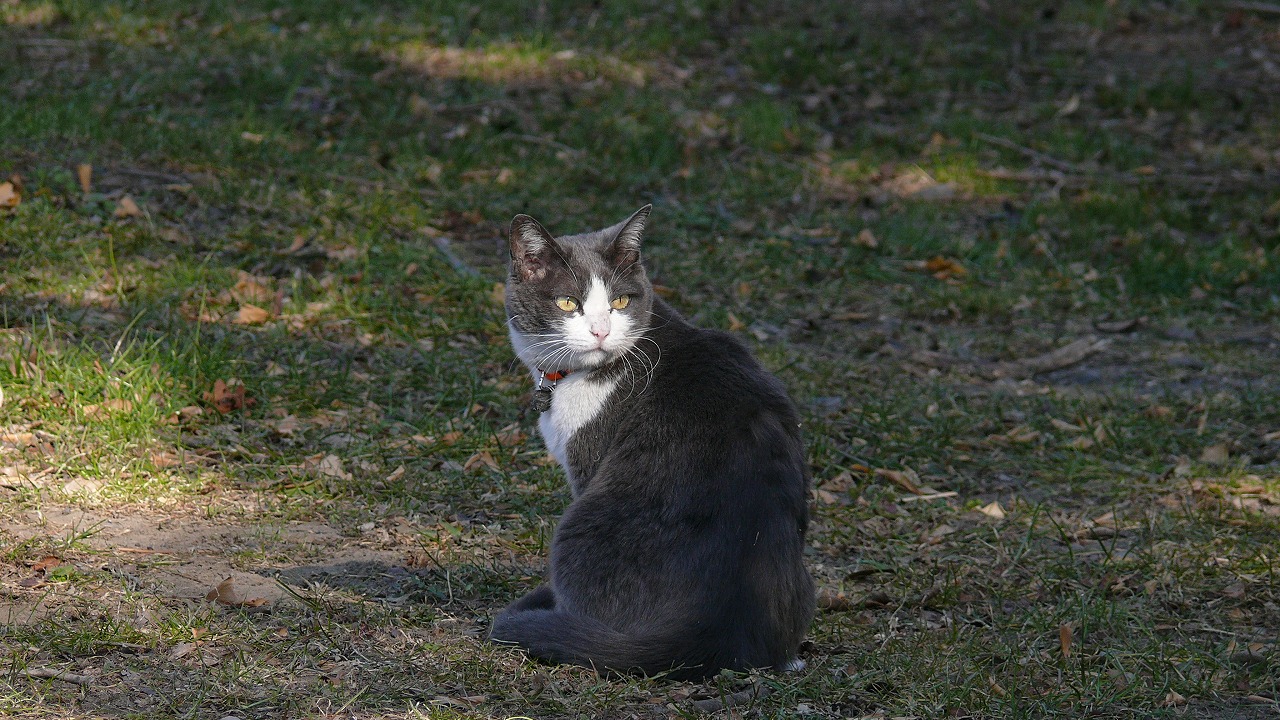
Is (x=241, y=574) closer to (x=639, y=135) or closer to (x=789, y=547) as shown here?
(x=789, y=547)

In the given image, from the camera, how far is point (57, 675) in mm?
2723

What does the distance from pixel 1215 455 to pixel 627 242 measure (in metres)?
2.74

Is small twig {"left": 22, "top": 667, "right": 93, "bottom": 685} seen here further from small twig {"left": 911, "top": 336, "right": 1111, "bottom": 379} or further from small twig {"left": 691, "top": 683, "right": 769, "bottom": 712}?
small twig {"left": 911, "top": 336, "right": 1111, "bottom": 379}

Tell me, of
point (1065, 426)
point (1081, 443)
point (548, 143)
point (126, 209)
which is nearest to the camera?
point (1081, 443)

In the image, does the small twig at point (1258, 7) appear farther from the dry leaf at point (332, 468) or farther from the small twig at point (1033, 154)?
the dry leaf at point (332, 468)

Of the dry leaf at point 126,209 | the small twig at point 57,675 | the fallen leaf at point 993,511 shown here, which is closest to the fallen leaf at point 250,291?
the dry leaf at point 126,209

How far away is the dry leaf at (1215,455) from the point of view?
4703 millimetres

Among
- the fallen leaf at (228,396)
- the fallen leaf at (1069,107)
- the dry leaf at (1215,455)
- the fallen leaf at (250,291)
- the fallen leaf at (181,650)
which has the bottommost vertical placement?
the dry leaf at (1215,455)

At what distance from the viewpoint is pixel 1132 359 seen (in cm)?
582

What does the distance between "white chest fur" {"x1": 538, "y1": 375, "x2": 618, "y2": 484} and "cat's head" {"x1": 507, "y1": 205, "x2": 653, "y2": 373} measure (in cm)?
6

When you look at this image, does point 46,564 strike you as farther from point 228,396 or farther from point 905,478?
point 905,478

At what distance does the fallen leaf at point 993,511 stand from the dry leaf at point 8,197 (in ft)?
14.4

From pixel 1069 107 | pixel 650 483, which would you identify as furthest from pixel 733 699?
pixel 1069 107

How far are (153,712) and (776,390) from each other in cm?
175
